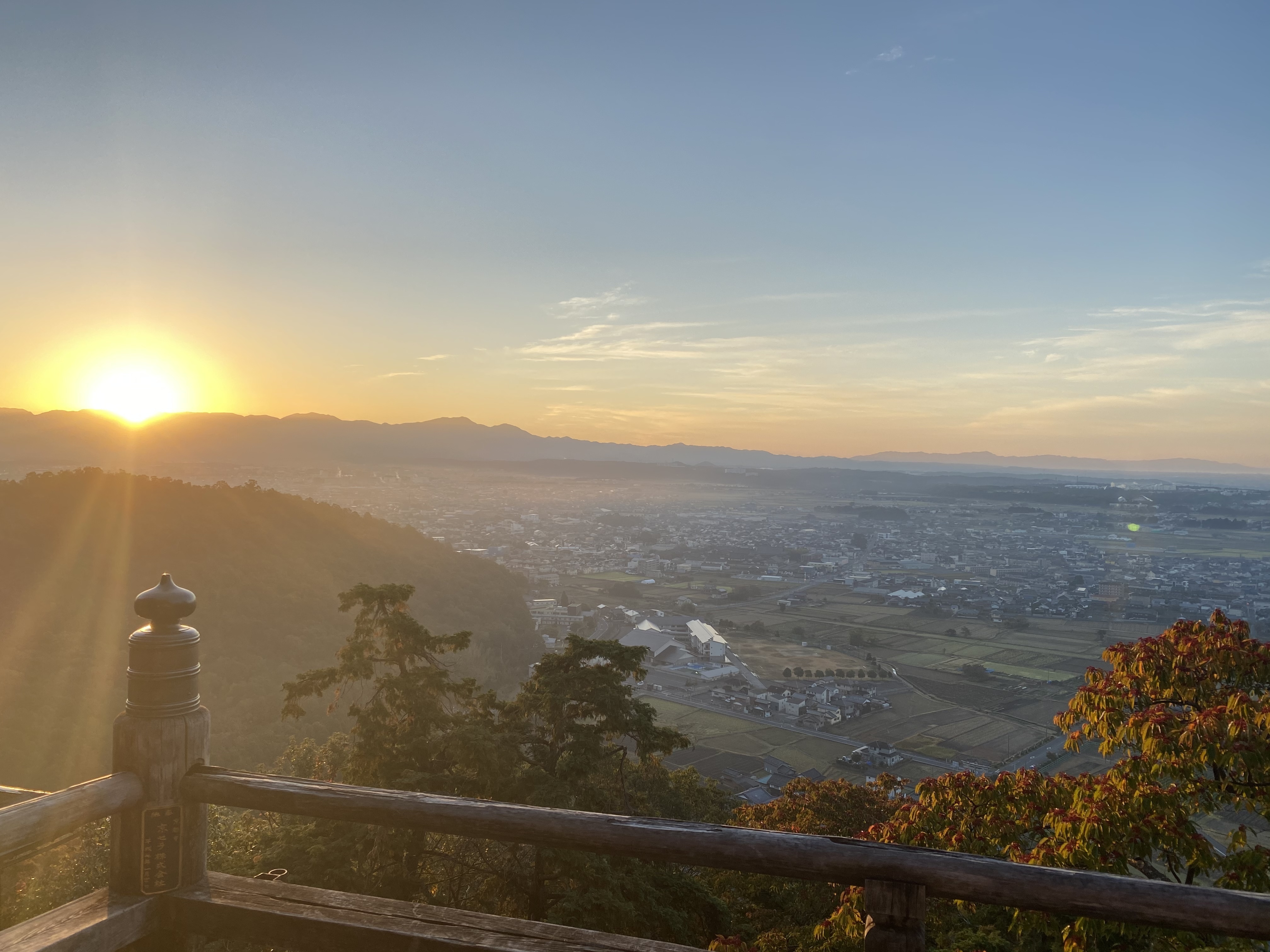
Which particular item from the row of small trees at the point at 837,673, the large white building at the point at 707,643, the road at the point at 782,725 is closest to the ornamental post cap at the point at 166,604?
the road at the point at 782,725

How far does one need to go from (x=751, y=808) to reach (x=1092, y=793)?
8264 millimetres

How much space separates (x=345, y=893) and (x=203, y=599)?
37.5 metres

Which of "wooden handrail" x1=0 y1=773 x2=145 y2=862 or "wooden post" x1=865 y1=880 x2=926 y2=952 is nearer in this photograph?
"wooden post" x1=865 y1=880 x2=926 y2=952

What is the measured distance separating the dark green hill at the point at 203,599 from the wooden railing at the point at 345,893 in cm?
2204

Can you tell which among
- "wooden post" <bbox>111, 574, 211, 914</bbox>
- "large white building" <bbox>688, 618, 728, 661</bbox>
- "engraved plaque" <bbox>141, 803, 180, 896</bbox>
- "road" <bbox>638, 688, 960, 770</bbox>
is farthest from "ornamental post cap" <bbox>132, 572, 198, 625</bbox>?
"large white building" <bbox>688, 618, 728, 661</bbox>

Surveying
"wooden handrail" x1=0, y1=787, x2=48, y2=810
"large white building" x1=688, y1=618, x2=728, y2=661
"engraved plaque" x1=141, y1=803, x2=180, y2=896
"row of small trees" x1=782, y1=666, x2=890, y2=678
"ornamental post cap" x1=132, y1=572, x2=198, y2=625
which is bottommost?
"row of small trees" x1=782, y1=666, x2=890, y2=678

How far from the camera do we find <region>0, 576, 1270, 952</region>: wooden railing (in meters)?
1.85

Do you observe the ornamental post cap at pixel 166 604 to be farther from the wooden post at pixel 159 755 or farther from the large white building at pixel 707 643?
the large white building at pixel 707 643

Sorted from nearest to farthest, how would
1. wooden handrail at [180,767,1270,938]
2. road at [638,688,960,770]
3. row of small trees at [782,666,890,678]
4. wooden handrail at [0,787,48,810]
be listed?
wooden handrail at [180,767,1270,938]
wooden handrail at [0,787,48,810]
road at [638,688,960,770]
row of small trees at [782,666,890,678]

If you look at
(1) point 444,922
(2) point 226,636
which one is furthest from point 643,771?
(2) point 226,636

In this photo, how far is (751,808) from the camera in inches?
495

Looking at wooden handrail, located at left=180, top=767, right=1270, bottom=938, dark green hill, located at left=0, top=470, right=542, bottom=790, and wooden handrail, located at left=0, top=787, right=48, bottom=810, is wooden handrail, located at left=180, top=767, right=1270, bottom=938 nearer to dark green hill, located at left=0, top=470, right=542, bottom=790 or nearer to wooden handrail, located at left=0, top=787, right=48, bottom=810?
wooden handrail, located at left=0, top=787, right=48, bottom=810

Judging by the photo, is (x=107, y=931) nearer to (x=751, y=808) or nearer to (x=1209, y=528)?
(x=751, y=808)

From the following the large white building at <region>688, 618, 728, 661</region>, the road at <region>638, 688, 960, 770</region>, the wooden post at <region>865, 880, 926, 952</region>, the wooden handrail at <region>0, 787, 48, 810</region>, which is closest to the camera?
the wooden post at <region>865, 880, 926, 952</region>
